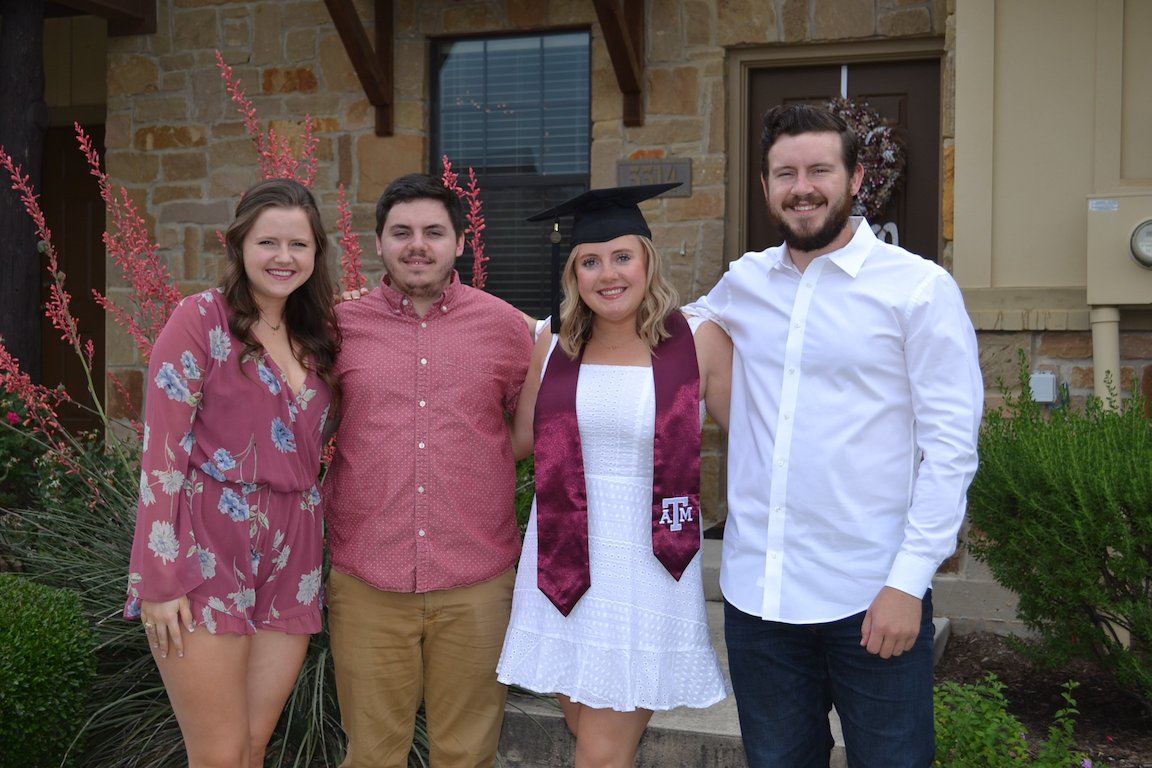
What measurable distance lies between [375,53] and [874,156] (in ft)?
8.91

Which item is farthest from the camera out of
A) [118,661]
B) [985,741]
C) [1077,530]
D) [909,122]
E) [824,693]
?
[909,122]

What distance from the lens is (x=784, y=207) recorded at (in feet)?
7.76

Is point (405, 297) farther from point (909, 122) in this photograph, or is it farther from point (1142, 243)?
point (909, 122)

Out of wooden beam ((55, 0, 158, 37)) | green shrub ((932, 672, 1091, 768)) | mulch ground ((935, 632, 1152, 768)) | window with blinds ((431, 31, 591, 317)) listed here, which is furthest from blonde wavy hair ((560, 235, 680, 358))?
wooden beam ((55, 0, 158, 37))

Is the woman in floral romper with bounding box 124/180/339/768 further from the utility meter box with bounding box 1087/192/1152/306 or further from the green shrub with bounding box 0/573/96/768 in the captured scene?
the utility meter box with bounding box 1087/192/1152/306

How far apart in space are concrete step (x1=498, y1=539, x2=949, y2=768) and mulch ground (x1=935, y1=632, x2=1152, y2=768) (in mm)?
759

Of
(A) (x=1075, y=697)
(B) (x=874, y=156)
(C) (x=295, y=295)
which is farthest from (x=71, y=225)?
(A) (x=1075, y=697)

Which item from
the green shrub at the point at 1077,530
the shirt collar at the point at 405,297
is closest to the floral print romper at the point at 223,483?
the shirt collar at the point at 405,297

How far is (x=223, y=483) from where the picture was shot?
8.36ft

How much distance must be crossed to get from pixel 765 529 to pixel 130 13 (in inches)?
227

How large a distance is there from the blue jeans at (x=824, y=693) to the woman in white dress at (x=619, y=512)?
0.15m

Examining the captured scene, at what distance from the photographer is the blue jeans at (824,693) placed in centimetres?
228

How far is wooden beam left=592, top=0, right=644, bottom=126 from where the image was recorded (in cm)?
555

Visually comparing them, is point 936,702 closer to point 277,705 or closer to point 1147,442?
point 1147,442
